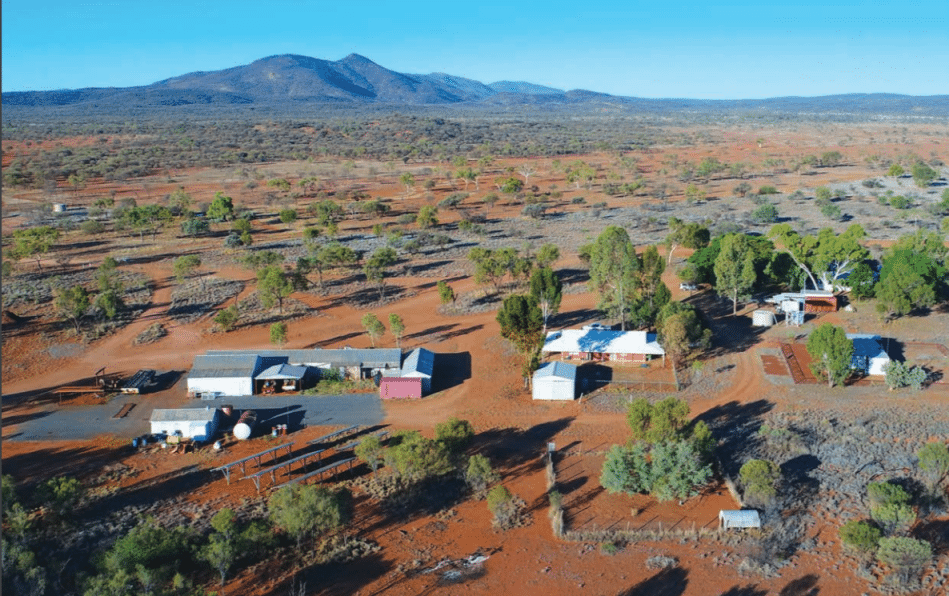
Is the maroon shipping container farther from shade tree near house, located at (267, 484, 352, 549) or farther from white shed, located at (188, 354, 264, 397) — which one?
shade tree near house, located at (267, 484, 352, 549)

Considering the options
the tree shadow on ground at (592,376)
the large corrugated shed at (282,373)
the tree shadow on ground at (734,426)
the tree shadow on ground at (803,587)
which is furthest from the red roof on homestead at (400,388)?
the tree shadow on ground at (803,587)

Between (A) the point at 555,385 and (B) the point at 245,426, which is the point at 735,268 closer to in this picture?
(A) the point at 555,385

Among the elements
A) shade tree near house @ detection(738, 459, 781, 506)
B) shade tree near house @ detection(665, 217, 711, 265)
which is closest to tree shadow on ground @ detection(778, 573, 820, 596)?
shade tree near house @ detection(738, 459, 781, 506)

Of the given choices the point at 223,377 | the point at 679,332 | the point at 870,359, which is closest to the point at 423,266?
the point at 223,377

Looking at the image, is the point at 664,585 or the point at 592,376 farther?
the point at 592,376

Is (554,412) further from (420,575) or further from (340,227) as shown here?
(340,227)

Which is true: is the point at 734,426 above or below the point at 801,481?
above
